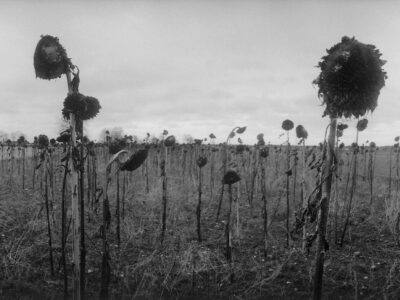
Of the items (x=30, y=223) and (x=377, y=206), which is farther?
(x=377, y=206)

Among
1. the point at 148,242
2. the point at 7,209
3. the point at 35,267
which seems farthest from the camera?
the point at 7,209

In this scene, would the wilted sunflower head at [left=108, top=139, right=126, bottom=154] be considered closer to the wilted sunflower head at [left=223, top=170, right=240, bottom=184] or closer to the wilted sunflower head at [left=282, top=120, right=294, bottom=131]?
the wilted sunflower head at [left=223, top=170, right=240, bottom=184]

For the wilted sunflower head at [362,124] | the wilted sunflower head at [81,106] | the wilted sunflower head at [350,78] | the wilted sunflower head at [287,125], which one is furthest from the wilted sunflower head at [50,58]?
the wilted sunflower head at [362,124]

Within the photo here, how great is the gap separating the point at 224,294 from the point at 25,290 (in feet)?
9.22

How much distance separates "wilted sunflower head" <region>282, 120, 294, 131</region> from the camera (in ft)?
25.0

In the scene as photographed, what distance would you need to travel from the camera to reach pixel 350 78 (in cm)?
328

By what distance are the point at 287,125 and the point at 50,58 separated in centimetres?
Answer: 513

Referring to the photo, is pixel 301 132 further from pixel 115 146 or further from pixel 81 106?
pixel 81 106

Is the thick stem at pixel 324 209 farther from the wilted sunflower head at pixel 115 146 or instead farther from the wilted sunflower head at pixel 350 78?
the wilted sunflower head at pixel 115 146

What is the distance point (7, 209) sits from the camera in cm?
838

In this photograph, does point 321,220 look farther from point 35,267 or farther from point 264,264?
point 35,267

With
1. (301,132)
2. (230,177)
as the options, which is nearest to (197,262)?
(230,177)

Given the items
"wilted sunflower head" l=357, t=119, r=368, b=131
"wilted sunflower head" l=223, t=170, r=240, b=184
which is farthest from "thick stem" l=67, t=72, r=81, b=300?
"wilted sunflower head" l=357, t=119, r=368, b=131

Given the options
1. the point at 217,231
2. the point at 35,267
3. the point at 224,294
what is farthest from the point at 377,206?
the point at 35,267
